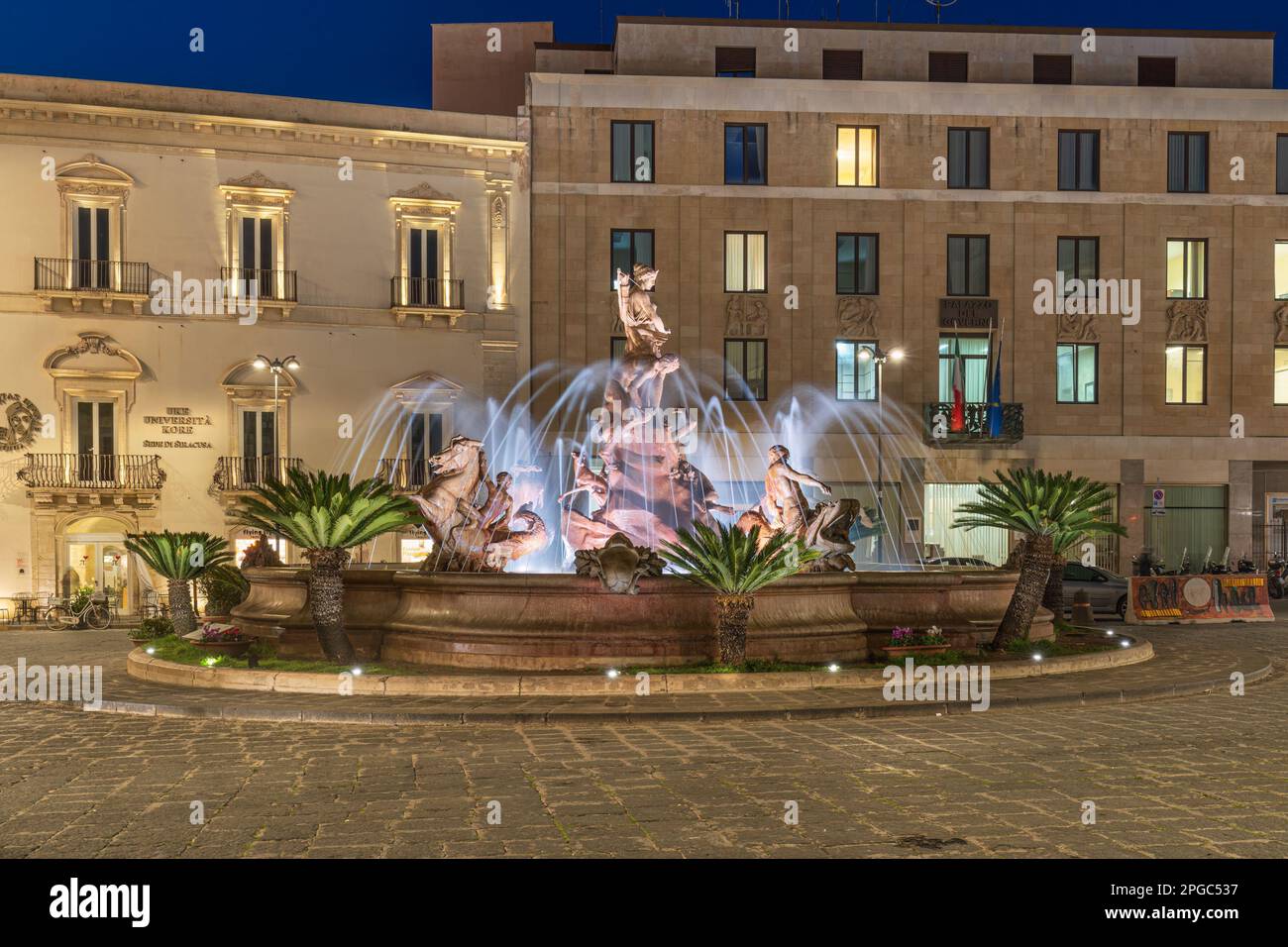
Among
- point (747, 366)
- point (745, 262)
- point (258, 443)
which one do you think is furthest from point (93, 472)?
point (745, 262)

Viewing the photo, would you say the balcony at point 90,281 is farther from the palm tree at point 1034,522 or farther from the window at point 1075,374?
the window at point 1075,374

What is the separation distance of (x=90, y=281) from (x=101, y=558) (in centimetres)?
711

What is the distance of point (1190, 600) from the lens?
26266mm

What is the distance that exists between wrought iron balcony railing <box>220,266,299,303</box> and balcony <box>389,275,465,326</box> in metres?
2.74

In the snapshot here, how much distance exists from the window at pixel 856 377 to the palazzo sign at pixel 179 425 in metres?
17.4

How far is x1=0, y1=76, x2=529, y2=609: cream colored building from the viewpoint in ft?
109

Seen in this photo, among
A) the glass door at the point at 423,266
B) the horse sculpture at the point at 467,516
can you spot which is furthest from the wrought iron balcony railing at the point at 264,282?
the horse sculpture at the point at 467,516

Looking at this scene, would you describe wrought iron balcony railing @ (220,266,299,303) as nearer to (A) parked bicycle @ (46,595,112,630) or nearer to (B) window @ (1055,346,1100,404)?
(A) parked bicycle @ (46,595,112,630)

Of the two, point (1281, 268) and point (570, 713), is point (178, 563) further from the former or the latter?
point (1281, 268)

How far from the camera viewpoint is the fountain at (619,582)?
15.3m

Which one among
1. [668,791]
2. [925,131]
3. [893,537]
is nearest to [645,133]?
[925,131]

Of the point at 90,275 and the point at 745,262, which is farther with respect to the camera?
the point at 745,262

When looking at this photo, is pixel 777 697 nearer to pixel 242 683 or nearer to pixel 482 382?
pixel 242 683

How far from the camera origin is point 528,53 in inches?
1737
